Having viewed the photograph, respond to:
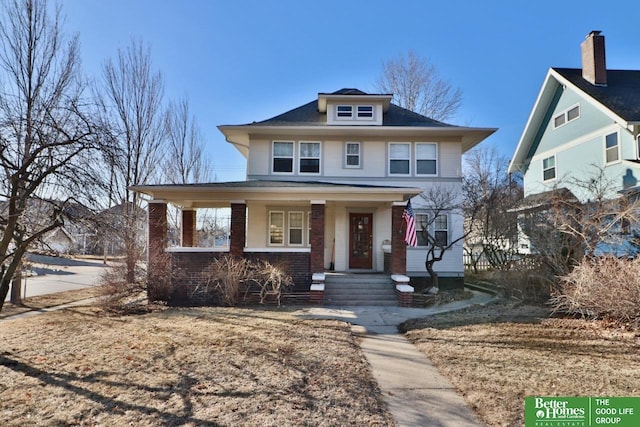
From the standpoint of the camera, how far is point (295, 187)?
10.7 meters

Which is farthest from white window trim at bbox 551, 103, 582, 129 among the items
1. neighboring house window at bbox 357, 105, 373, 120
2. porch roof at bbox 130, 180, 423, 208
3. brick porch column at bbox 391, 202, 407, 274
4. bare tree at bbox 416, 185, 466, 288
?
brick porch column at bbox 391, 202, 407, 274

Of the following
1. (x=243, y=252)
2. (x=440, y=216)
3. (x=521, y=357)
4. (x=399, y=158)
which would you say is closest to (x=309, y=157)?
(x=399, y=158)

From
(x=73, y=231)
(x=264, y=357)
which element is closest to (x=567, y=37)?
(x=264, y=357)

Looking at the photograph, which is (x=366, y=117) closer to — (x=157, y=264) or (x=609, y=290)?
(x=157, y=264)

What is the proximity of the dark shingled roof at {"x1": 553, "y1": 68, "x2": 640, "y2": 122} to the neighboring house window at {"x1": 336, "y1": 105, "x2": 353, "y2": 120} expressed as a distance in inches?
413

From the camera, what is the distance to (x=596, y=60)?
16.3 m

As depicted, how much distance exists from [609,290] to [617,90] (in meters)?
14.2

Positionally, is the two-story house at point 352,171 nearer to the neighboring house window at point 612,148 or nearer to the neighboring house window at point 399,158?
the neighboring house window at point 399,158

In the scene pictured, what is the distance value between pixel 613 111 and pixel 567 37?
620 centimetres

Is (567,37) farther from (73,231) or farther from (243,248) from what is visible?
(73,231)

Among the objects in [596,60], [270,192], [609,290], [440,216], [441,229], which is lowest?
[609,290]

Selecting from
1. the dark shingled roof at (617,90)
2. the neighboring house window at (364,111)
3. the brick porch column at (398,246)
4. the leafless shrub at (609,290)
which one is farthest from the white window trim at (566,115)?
the leafless shrub at (609,290)

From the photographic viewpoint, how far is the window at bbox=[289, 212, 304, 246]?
1353 cm

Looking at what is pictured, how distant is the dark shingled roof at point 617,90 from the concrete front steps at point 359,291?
11.6 m
